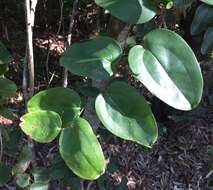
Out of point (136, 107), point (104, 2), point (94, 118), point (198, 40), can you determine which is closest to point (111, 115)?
point (136, 107)

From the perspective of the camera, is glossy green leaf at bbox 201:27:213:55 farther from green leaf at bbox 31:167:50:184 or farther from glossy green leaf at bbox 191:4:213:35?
green leaf at bbox 31:167:50:184

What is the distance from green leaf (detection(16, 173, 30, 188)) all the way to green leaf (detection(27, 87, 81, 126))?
1.61ft

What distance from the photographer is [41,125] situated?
0.73 metres

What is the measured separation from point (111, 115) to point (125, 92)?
0.05 metres

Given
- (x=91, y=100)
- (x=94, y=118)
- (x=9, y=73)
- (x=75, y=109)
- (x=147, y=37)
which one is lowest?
(x=9, y=73)

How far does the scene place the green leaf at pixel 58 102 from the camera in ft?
2.46

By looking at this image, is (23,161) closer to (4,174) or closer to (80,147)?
(4,174)

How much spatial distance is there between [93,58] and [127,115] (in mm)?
107

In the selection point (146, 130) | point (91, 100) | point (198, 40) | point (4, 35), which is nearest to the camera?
point (146, 130)

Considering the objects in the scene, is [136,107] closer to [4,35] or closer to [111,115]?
[111,115]

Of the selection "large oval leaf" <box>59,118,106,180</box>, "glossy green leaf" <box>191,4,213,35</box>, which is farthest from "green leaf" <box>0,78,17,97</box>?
"glossy green leaf" <box>191,4,213,35</box>

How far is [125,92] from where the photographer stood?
0.74m

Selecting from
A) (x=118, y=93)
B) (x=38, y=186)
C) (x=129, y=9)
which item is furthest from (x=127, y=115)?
(x=38, y=186)

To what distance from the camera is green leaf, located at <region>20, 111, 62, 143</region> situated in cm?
72
